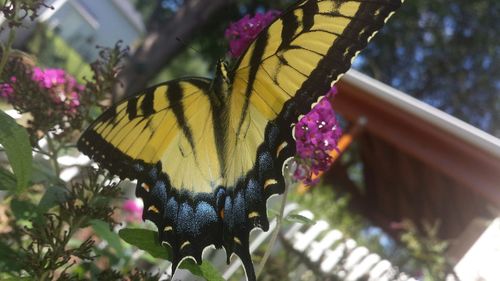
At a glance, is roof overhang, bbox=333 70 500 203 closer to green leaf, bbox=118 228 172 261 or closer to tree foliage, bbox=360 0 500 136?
green leaf, bbox=118 228 172 261

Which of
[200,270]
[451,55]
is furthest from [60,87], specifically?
[451,55]

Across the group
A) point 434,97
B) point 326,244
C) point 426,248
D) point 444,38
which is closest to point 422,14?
point 444,38

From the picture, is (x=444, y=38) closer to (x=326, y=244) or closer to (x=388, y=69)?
(x=388, y=69)

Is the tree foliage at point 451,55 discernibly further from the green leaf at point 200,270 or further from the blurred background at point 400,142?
the green leaf at point 200,270

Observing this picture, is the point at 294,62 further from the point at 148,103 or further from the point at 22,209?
the point at 22,209

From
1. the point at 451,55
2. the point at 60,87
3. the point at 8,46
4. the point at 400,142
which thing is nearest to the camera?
the point at 8,46

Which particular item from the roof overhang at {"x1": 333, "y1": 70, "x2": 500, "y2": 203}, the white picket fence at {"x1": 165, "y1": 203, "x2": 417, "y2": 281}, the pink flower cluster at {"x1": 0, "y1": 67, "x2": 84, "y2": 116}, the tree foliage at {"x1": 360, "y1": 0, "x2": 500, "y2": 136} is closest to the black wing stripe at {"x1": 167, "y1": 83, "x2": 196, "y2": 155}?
the pink flower cluster at {"x1": 0, "y1": 67, "x2": 84, "y2": 116}
